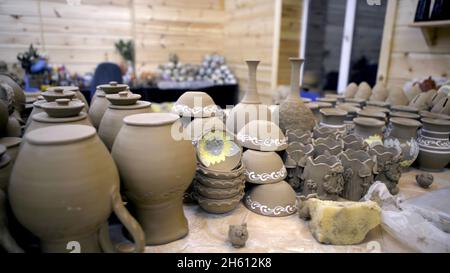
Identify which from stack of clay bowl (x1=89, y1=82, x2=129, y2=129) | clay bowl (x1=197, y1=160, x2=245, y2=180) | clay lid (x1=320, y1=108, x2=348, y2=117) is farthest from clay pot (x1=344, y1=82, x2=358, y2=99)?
stack of clay bowl (x1=89, y1=82, x2=129, y2=129)

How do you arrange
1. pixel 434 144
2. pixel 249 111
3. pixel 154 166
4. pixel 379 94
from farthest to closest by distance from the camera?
pixel 379 94, pixel 434 144, pixel 249 111, pixel 154 166

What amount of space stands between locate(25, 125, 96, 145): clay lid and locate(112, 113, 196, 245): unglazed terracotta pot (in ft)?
0.46

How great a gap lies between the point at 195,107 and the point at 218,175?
437mm

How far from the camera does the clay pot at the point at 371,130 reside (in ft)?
5.70

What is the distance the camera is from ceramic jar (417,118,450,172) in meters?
1.78

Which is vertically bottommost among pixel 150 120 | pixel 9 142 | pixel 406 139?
pixel 406 139

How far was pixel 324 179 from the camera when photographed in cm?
132

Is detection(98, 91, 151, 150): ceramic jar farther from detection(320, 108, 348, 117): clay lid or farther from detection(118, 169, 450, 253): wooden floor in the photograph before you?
detection(320, 108, 348, 117): clay lid

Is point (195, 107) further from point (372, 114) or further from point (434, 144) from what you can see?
point (434, 144)

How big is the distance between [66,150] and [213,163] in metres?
0.62

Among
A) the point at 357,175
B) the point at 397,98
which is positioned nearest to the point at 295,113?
the point at 357,175

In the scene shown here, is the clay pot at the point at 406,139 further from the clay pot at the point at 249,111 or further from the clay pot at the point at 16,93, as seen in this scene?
the clay pot at the point at 16,93

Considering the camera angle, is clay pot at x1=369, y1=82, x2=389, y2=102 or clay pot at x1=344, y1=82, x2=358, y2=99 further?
clay pot at x1=344, y1=82, x2=358, y2=99

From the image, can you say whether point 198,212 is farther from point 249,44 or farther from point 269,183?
point 249,44
